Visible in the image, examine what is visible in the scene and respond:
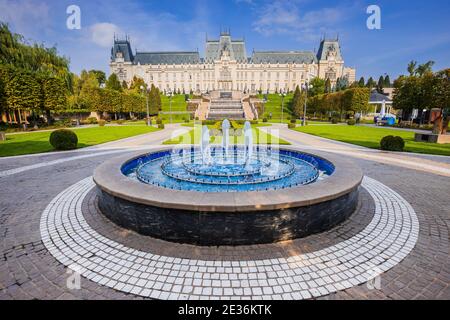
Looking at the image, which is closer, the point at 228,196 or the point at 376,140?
the point at 228,196

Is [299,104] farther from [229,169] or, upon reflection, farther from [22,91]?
[229,169]

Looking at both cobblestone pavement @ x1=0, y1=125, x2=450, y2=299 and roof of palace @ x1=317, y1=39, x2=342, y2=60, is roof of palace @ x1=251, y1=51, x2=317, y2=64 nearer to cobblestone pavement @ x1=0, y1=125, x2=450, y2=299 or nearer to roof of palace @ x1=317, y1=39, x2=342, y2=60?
roof of palace @ x1=317, y1=39, x2=342, y2=60

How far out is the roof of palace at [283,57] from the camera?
106m

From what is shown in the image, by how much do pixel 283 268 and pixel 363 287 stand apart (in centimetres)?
108

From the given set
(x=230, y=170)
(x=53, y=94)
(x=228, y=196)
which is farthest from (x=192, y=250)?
(x=53, y=94)

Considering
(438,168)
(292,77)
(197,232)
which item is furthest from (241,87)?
(197,232)

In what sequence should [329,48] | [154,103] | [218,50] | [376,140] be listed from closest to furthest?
[376,140], [154,103], [218,50], [329,48]

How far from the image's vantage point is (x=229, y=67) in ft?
328

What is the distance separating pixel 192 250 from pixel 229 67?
105 metres

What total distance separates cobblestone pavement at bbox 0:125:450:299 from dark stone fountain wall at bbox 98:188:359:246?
16 cm

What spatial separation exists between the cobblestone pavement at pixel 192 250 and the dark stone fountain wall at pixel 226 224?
0.16 meters

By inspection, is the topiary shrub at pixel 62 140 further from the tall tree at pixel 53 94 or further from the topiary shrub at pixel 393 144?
the tall tree at pixel 53 94
